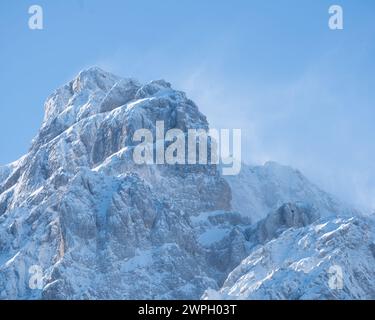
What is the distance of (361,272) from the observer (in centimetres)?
16700

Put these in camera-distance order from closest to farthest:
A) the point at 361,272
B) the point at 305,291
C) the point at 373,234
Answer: the point at 305,291 < the point at 361,272 < the point at 373,234

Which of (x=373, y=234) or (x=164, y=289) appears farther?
(x=164, y=289)
